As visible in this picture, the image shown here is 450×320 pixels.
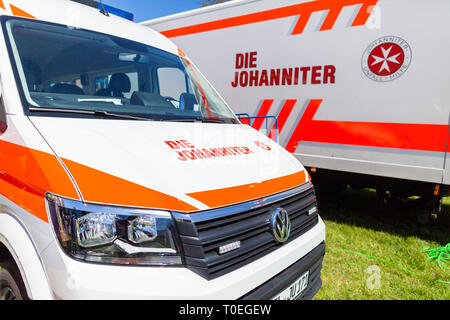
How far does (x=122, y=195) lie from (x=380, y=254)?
10.8 feet

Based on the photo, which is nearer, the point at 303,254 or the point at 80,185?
the point at 80,185

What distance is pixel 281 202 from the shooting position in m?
1.80

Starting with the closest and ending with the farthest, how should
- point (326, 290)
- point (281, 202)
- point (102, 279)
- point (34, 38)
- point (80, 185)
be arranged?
point (102, 279) < point (80, 185) < point (281, 202) < point (34, 38) < point (326, 290)

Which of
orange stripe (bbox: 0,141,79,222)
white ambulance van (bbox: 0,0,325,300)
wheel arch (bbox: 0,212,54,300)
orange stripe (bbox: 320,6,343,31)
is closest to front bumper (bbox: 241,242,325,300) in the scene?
white ambulance van (bbox: 0,0,325,300)

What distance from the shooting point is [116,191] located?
133cm

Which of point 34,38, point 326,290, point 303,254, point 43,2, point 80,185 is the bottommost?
point 326,290

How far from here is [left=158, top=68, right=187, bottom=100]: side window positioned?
283 centimetres

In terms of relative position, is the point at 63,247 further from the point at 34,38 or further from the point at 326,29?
the point at 326,29

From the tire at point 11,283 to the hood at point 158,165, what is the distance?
565 mm

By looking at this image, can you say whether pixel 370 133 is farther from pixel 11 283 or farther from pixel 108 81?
pixel 11 283

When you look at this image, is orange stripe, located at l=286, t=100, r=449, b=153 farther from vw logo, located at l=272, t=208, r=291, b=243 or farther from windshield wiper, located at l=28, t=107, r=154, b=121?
windshield wiper, located at l=28, t=107, r=154, b=121

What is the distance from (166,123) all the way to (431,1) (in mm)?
3526

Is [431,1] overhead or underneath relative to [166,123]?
overhead
